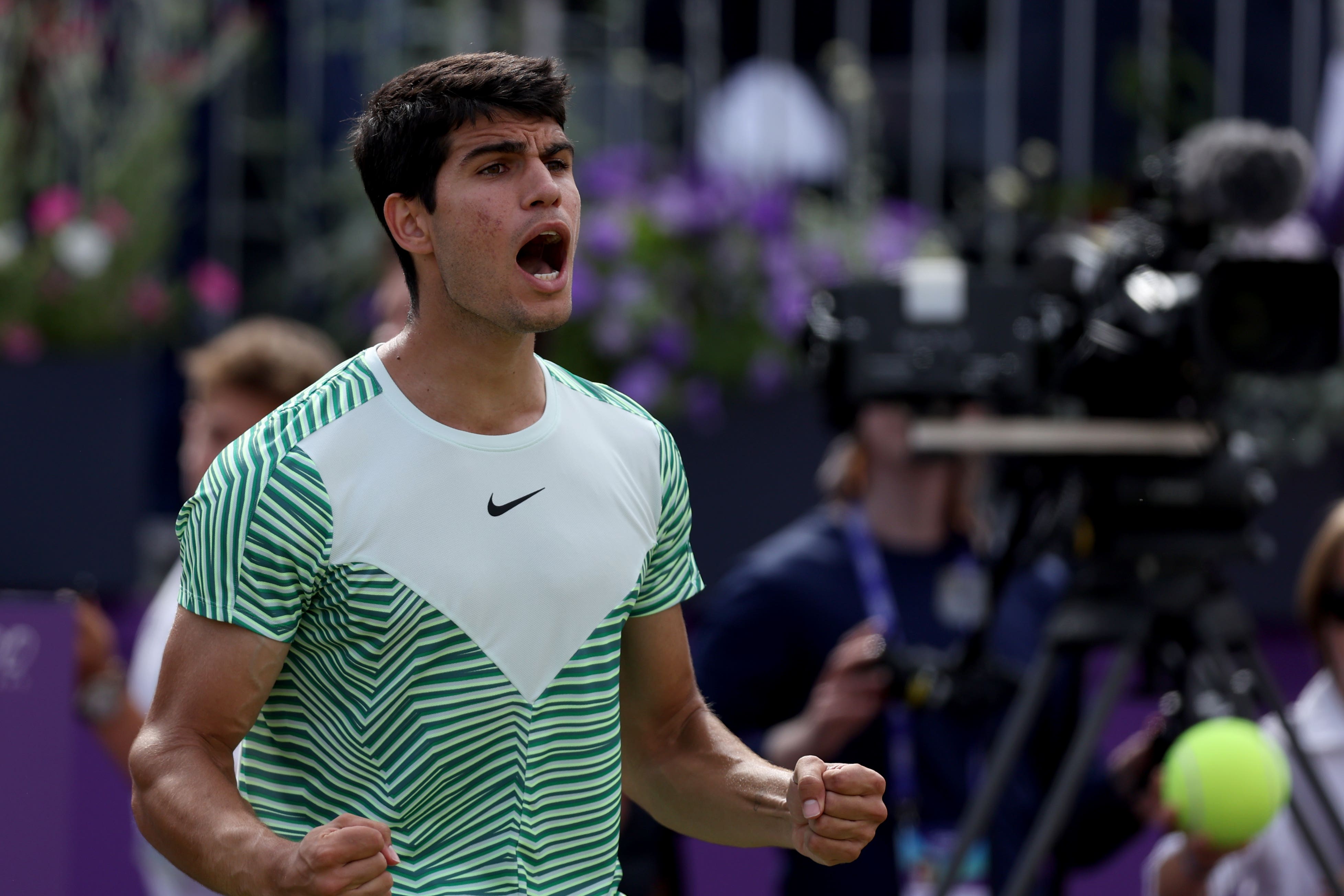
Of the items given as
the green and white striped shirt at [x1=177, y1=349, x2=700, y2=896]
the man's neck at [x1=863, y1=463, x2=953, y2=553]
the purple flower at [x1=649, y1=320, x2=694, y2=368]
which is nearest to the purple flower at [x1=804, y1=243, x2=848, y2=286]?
the purple flower at [x1=649, y1=320, x2=694, y2=368]

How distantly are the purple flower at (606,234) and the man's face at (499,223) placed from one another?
9.33ft

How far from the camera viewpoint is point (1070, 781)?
3102 millimetres

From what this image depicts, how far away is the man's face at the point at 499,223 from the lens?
6.09ft

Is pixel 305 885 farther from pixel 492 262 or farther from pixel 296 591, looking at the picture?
pixel 492 262

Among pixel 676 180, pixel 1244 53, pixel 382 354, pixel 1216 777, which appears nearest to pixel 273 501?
pixel 382 354

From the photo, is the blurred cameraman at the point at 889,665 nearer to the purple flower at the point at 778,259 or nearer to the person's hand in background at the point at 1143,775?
the person's hand in background at the point at 1143,775

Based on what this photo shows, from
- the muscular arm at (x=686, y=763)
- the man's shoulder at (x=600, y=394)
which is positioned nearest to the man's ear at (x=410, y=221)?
the man's shoulder at (x=600, y=394)

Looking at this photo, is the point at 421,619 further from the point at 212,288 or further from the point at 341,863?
the point at 212,288

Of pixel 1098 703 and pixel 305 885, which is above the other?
pixel 305 885

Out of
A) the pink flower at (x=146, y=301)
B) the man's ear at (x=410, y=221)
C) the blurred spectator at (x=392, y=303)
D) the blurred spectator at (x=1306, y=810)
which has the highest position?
the man's ear at (x=410, y=221)

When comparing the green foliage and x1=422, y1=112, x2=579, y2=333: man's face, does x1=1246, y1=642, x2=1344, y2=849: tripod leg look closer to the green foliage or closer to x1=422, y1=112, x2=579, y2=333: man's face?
x1=422, y1=112, x2=579, y2=333: man's face

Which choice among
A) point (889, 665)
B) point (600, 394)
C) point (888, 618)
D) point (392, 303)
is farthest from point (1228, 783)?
point (392, 303)

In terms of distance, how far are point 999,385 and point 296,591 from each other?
183cm

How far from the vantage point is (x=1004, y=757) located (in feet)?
10.4
